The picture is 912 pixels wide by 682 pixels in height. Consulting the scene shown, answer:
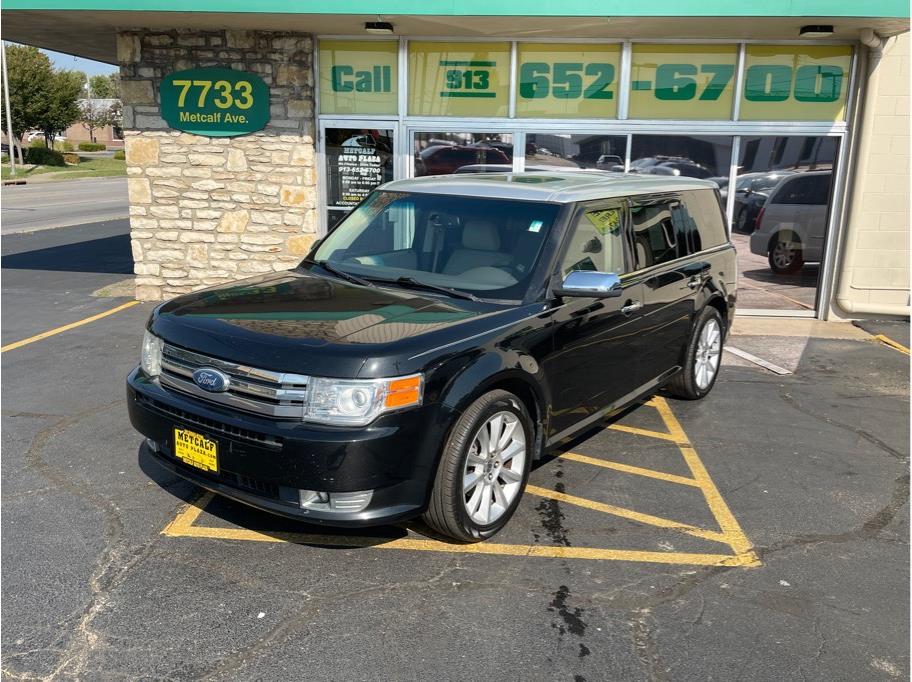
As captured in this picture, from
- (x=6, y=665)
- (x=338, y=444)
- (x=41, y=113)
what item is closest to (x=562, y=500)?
(x=338, y=444)

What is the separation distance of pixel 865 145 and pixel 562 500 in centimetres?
750

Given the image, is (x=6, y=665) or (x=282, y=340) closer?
(x=6, y=665)

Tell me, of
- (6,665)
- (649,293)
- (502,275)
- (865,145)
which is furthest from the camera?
(865,145)

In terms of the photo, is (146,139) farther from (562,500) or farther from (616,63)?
(562,500)

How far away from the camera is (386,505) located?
3703mm

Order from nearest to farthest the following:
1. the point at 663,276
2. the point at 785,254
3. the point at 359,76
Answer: the point at 663,276 < the point at 359,76 < the point at 785,254

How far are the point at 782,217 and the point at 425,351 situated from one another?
8345 mm

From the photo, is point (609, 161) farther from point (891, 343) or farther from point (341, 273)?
point (341, 273)

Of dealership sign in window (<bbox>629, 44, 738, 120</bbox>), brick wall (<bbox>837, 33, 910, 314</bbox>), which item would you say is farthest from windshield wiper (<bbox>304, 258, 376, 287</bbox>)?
brick wall (<bbox>837, 33, 910, 314</bbox>)

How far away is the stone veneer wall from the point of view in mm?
9945

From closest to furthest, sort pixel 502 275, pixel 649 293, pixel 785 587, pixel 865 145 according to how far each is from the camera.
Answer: pixel 785 587, pixel 502 275, pixel 649 293, pixel 865 145

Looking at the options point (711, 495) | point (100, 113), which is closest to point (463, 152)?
point (711, 495)

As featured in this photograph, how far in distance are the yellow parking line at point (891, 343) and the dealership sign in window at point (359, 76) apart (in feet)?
21.9

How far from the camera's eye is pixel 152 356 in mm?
4246
